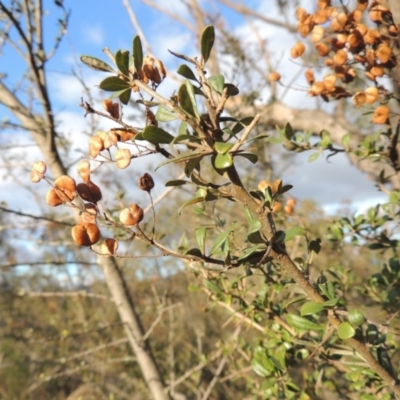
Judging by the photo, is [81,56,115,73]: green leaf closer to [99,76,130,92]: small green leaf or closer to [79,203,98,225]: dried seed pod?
[99,76,130,92]: small green leaf

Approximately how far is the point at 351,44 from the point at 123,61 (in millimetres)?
623

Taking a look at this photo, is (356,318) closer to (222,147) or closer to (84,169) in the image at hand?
(222,147)

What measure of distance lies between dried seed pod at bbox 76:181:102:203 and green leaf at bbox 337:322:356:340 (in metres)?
0.40

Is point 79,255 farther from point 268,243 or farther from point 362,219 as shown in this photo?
point 268,243

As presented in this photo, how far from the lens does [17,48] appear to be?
1562mm

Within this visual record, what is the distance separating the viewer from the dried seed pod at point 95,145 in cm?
59

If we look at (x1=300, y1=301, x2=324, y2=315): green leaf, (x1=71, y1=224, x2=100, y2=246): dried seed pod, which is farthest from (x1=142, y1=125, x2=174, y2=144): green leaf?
(x1=300, y1=301, x2=324, y2=315): green leaf

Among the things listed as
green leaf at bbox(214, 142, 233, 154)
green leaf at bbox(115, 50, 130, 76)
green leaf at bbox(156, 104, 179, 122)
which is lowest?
green leaf at bbox(214, 142, 233, 154)

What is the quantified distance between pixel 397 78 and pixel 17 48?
1338mm

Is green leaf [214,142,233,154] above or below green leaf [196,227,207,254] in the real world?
above

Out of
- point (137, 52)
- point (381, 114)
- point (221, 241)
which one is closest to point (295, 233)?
point (221, 241)

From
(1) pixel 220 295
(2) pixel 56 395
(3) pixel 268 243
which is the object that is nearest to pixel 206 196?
(3) pixel 268 243

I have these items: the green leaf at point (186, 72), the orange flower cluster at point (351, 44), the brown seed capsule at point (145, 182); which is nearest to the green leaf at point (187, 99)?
the green leaf at point (186, 72)

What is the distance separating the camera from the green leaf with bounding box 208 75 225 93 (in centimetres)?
55
